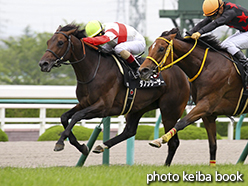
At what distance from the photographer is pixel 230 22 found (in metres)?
4.99

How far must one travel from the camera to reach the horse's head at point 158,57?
4.44 meters

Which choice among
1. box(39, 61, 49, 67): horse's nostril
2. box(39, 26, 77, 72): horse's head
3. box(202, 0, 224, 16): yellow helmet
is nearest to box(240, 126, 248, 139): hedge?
box(202, 0, 224, 16): yellow helmet

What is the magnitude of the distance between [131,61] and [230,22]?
129 cm

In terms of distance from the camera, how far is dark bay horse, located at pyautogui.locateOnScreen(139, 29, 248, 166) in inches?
179

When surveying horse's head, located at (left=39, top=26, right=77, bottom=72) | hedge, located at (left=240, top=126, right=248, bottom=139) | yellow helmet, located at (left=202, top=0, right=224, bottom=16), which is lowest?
hedge, located at (left=240, top=126, right=248, bottom=139)

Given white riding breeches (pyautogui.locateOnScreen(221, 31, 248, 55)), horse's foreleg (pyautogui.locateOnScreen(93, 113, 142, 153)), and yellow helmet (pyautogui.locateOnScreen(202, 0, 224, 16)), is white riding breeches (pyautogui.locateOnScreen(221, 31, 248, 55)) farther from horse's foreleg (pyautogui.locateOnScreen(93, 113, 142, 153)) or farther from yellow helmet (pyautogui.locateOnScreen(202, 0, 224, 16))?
horse's foreleg (pyautogui.locateOnScreen(93, 113, 142, 153))

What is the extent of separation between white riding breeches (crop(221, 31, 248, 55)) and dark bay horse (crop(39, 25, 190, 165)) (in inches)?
37.5

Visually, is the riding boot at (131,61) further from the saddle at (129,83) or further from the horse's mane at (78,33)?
the horse's mane at (78,33)

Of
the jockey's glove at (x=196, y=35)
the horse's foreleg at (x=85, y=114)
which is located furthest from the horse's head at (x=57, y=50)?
the jockey's glove at (x=196, y=35)

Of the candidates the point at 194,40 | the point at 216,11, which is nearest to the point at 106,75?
the point at 194,40

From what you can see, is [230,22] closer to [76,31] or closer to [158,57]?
[158,57]

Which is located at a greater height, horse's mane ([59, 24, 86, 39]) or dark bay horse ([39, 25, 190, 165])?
horse's mane ([59, 24, 86, 39])

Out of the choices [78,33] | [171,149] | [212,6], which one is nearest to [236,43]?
[212,6]

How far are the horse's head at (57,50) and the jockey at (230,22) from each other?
58.0 inches
